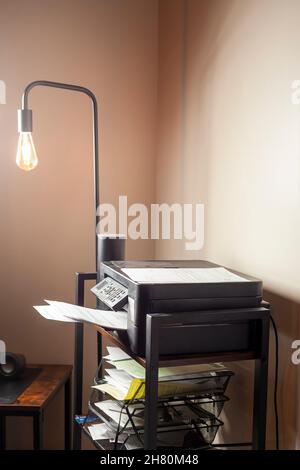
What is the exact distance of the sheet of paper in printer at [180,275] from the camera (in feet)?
4.24

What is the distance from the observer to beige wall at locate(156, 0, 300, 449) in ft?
4.37

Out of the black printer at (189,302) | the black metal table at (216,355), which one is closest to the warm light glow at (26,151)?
the black printer at (189,302)

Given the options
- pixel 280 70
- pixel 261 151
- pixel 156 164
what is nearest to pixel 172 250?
pixel 156 164

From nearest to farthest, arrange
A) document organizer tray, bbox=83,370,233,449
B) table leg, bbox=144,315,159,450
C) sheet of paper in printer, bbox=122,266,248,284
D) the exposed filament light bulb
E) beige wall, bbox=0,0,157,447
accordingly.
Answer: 1. table leg, bbox=144,315,159,450
2. sheet of paper in printer, bbox=122,266,248,284
3. document organizer tray, bbox=83,370,233,449
4. the exposed filament light bulb
5. beige wall, bbox=0,0,157,447

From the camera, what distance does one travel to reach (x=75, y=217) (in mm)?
2244

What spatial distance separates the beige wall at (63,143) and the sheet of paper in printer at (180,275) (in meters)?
0.86

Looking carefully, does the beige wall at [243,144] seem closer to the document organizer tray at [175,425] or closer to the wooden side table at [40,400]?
the document organizer tray at [175,425]

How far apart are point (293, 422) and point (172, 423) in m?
0.32

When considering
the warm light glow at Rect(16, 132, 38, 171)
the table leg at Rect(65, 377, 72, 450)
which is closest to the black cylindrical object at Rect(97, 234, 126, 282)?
the warm light glow at Rect(16, 132, 38, 171)

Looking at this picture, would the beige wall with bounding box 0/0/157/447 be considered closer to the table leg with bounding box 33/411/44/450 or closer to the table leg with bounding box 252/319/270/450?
the table leg with bounding box 33/411/44/450

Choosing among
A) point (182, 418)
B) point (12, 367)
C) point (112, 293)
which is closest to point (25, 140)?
point (112, 293)

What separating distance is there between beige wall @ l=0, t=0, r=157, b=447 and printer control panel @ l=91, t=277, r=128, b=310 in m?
0.77

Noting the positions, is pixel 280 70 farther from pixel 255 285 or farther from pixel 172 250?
pixel 172 250

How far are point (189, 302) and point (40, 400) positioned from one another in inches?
33.6
